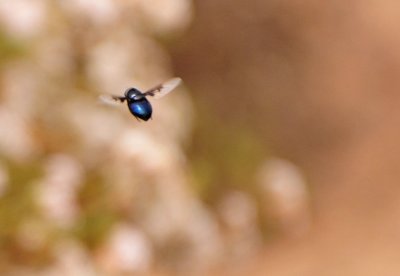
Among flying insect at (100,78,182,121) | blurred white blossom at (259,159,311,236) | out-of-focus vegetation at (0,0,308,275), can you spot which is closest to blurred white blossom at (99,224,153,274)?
out-of-focus vegetation at (0,0,308,275)

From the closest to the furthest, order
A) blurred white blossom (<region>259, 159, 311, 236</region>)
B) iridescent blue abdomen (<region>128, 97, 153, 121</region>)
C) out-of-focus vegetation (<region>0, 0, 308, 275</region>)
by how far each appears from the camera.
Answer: iridescent blue abdomen (<region>128, 97, 153, 121</region>), out-of-focus vegetation (<region>0, 0, 308, 275</region>), blurred white blossom (<region>259, 159, 311, 236</region>)

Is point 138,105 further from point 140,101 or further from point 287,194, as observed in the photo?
point 287,194

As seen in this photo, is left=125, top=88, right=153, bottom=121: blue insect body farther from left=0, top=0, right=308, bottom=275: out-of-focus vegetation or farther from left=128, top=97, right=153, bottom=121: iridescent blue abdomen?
left=0, top=0, right=308, bottom=275: out-of-focus vegetation

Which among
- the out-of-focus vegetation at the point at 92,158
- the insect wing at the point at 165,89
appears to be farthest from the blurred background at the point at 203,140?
the insect wing at the point at 165,89

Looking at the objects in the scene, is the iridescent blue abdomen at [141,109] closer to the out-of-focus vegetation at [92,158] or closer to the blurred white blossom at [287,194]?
the out-of-focus vegetation at [92,158]

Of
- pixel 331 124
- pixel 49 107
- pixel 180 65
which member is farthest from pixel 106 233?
pixel 331 124

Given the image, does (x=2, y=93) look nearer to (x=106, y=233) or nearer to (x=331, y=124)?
(x=106, y=233)
